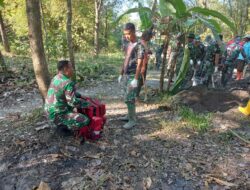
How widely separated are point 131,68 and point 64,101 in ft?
4.72

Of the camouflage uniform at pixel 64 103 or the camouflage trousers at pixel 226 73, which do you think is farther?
the camouflage trousers at pixel 226 73

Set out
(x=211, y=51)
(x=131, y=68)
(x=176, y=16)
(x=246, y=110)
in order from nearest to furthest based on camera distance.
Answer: (x=131, y=68) < (x=246, y=110) < (x=176, y=16) < (x=211, y=51)

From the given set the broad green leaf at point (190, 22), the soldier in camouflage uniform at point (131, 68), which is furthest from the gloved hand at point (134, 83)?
the broad green leaf at point (190, 22)

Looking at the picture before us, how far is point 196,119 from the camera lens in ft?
18.2

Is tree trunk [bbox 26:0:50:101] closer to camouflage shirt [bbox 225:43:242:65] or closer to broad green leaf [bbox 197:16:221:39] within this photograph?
broad green leaf [bbox 197:16:221:39]

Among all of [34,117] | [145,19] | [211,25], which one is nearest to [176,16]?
[145,19]

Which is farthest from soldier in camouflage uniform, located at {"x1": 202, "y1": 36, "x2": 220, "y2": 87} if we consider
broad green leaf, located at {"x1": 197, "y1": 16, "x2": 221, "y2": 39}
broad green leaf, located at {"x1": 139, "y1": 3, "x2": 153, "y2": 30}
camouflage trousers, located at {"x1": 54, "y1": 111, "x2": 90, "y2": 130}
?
camouflage trousers, located at {"x1": 54, "y1": 111, "x2": 90, "y2": 130}

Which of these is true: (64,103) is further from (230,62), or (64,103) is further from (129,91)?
(230,62)

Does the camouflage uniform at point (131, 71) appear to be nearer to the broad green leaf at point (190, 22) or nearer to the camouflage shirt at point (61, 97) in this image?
the camouflage shirt at point (61, 97)

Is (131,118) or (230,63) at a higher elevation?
(230,63)

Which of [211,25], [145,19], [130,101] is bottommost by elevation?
[130,101]

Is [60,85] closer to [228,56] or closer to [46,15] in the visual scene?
[228,56]

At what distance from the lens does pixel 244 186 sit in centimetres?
377

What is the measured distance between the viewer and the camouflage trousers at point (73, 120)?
176 inches
